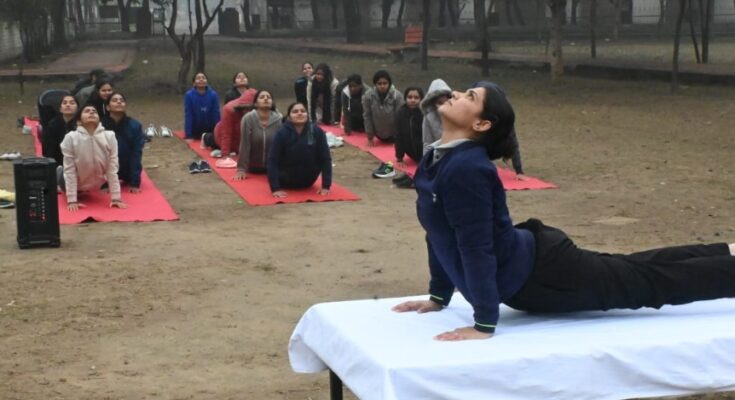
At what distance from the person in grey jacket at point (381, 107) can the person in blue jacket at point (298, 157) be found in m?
3.03

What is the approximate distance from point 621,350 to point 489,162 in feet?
2.58

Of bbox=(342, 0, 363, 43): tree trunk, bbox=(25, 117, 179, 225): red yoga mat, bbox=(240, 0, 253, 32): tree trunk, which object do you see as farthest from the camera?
bbox=(240, 0, 253, 32): tree trunk

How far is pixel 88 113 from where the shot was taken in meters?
9.49

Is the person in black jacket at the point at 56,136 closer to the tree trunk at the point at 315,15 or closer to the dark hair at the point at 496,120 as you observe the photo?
the dark hair at the point at 496,120

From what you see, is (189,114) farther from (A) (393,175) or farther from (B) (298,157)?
(B) (298,157)

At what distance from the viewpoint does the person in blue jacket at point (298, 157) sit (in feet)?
34.5

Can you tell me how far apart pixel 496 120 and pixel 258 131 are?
7770mm

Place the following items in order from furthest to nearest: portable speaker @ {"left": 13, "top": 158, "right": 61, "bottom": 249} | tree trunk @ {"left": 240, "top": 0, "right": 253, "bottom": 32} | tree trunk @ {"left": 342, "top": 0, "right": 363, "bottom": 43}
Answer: tree trunk @ {"left": 240, "top": 0, "right": 253, "bottom": 32}
tree trunk @ {"left": 342, "top": 0, "right": 363, "bottom": 43}
portable speaker @ {"left": 13, "top": 158, "right": 61, "bottom": 249}

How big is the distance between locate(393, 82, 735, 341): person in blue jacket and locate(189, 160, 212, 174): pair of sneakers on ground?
8.07 m

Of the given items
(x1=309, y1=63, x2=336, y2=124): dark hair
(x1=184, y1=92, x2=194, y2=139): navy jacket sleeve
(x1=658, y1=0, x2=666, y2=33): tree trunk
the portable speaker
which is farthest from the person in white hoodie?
(x1=658, y1=0, x2=666, y2=33): tree trunk

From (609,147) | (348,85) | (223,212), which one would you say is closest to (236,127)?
(348,85)

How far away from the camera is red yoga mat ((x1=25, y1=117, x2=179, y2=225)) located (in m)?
9.34

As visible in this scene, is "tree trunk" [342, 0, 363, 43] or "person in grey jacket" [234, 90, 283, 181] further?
"tree trunk" [342, 0, 363, 43]

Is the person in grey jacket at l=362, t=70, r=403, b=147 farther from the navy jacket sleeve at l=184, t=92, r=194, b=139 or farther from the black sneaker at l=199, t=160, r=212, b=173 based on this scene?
the navy jacket sleeve at l=184, t=92, r=194, b=139
